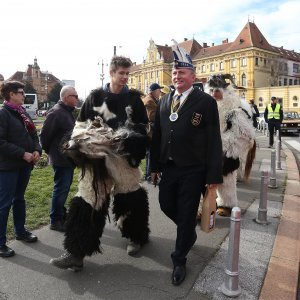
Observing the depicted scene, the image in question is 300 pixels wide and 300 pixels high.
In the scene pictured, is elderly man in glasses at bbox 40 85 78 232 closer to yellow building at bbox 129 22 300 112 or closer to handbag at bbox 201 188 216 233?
handbag at bbox 201 188 216 233

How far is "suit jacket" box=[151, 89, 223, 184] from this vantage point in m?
3.30

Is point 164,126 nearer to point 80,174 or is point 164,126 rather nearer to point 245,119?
point 80,174

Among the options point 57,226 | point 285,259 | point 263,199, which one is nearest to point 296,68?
point 263,199

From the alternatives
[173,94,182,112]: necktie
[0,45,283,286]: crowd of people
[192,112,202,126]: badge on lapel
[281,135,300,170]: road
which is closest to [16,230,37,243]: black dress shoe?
[0,45,283,286]: crowd of people

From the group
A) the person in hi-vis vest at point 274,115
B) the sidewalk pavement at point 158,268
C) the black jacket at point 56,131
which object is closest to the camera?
the sidewalk pavement at point 158,268

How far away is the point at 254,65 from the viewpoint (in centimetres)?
7600

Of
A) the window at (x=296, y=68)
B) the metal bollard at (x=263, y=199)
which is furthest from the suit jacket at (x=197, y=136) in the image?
the window at (x=296, y=68)

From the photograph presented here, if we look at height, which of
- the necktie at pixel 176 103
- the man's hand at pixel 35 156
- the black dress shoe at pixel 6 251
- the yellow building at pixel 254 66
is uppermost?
the yellow building at pixel 254 66

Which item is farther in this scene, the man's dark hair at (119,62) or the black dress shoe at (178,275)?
the man's dark hair at (119,62)

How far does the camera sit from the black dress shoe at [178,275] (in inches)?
131

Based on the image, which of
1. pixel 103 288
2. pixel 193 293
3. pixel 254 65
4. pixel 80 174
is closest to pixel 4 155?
pixel 80 174

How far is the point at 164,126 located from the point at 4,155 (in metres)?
1.87

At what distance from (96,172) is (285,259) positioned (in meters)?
2.32

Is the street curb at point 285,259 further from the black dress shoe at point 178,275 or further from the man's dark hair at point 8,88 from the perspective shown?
the man's dark hair at point 8,88
